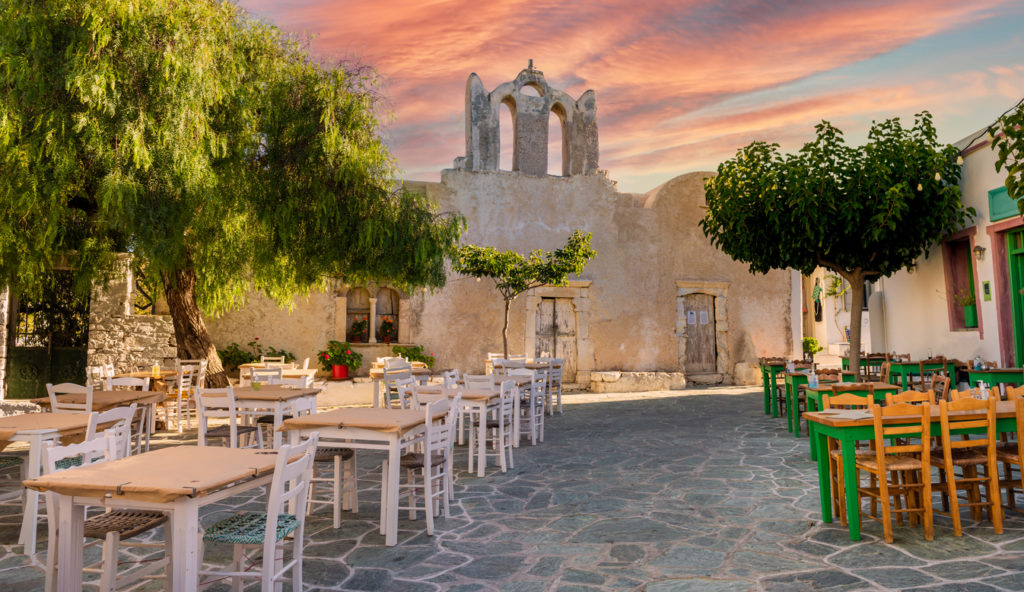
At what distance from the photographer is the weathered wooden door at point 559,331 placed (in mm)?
16672

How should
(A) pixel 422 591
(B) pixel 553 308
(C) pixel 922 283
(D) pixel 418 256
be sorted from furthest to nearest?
(B) pixel 553 308 < (C) pixel 922 283 < (D) pixel 418 256 < (A) pixel 422 591

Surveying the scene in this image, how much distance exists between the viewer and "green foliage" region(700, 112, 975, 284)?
31.6ft

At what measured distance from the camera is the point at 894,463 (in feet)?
15.1

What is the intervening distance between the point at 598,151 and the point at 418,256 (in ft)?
30.5

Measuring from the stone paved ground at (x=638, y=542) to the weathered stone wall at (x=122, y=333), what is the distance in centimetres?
Answer: 665

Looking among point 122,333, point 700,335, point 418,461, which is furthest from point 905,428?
point 700,335

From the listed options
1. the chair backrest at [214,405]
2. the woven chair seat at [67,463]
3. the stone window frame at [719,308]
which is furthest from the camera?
the stone window frame at [719,308]

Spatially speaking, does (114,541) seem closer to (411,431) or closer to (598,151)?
(411,431)

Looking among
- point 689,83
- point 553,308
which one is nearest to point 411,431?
point 689,83

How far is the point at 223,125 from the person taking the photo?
8.78 m

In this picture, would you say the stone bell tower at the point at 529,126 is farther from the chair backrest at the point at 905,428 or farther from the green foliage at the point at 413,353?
the chair backrest at the point at 905,428

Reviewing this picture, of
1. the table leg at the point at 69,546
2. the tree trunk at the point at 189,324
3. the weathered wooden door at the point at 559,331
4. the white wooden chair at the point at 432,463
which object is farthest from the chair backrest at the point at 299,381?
the weathered wooden door at the point at 559,331

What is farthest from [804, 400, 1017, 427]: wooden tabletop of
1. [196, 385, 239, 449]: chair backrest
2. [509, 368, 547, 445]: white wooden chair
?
[196, 385, 239, 449]: chair backrest

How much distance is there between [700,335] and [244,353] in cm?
1117
